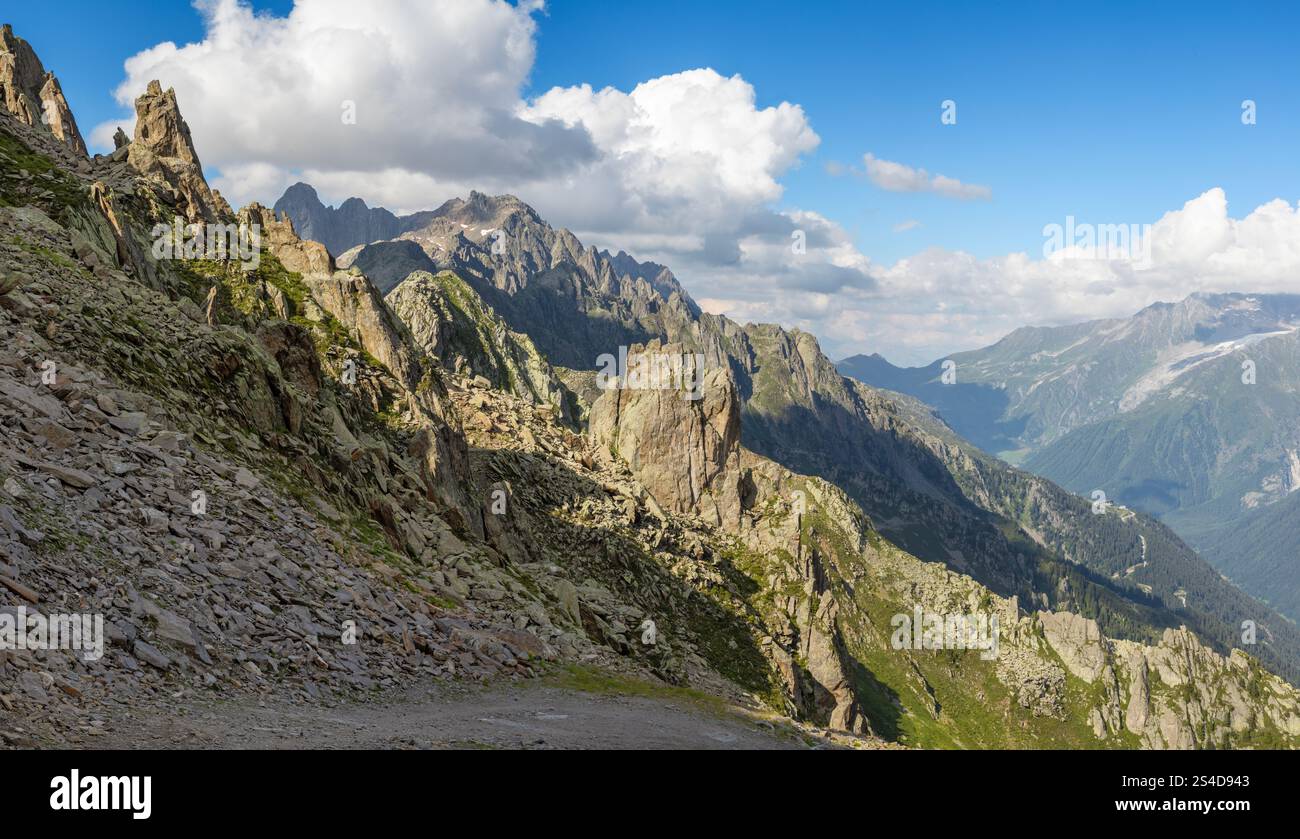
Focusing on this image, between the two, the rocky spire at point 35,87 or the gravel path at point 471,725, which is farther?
the rocky spire at point 35,87

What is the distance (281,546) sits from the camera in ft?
94.6

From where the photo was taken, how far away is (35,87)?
100562mm

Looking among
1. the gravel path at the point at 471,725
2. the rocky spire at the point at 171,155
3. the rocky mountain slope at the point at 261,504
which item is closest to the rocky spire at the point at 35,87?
the rocky spire at the point at 171,155

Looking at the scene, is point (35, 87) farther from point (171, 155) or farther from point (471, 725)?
point (471, 725)

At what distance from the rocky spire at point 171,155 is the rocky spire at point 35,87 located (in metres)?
9.01

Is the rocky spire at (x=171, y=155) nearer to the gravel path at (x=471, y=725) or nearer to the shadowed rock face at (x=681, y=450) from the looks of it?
the shadowed rock face at (x=681, y=450)

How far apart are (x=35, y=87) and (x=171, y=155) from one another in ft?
82.9

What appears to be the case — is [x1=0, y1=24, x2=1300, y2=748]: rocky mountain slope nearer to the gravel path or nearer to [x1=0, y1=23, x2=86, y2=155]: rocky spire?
the gravel path

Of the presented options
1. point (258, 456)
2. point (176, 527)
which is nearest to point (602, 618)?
point (258, 456)

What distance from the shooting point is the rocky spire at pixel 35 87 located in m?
93.2

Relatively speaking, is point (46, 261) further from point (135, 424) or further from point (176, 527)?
point (176, 527)

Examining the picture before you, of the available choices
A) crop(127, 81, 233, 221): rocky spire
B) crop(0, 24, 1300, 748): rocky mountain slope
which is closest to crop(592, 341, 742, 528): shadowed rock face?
crop(0, 24, 1300, 748): rocky mountain slope

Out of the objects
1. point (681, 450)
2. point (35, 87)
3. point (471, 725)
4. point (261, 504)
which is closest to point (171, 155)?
point (35, 87)
